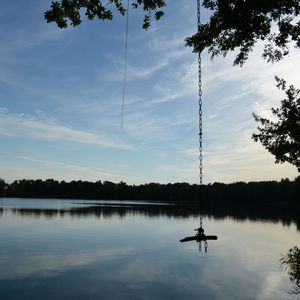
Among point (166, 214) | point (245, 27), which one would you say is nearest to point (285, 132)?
point (245, 27)

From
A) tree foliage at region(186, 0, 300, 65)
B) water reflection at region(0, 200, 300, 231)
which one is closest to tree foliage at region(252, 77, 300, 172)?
tree foliage at region(186, 0, 300, 65)

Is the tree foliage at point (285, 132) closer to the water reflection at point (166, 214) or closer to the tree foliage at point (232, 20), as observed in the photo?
the tree foliage at point (232, 20)

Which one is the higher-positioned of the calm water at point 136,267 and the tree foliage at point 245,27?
the tree foliage at point 245,27

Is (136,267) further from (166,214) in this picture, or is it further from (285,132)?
(166,214)

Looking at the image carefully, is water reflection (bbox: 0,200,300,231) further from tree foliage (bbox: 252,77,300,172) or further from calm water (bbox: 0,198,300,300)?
tree foliage (bbox: 252,77,300,172)

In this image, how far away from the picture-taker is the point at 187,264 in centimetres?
2445

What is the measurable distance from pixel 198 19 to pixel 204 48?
1.29 meters

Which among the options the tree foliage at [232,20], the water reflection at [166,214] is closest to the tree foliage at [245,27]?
the tree foliage at [232,20]

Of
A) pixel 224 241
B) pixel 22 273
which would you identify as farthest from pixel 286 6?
→ pixel 224 241

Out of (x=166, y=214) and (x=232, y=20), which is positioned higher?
(x=232, y=20)

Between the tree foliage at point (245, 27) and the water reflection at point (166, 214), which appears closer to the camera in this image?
the tree foliage at point (245, 27)

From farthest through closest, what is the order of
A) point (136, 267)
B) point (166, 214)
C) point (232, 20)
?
1. point (166, 214)
2. point (136, 267)
3. point (232, 20)

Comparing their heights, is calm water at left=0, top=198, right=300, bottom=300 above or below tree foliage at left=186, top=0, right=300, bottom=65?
below

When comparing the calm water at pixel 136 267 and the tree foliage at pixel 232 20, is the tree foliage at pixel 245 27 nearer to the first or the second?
the tree foliage at pixel 232 20
